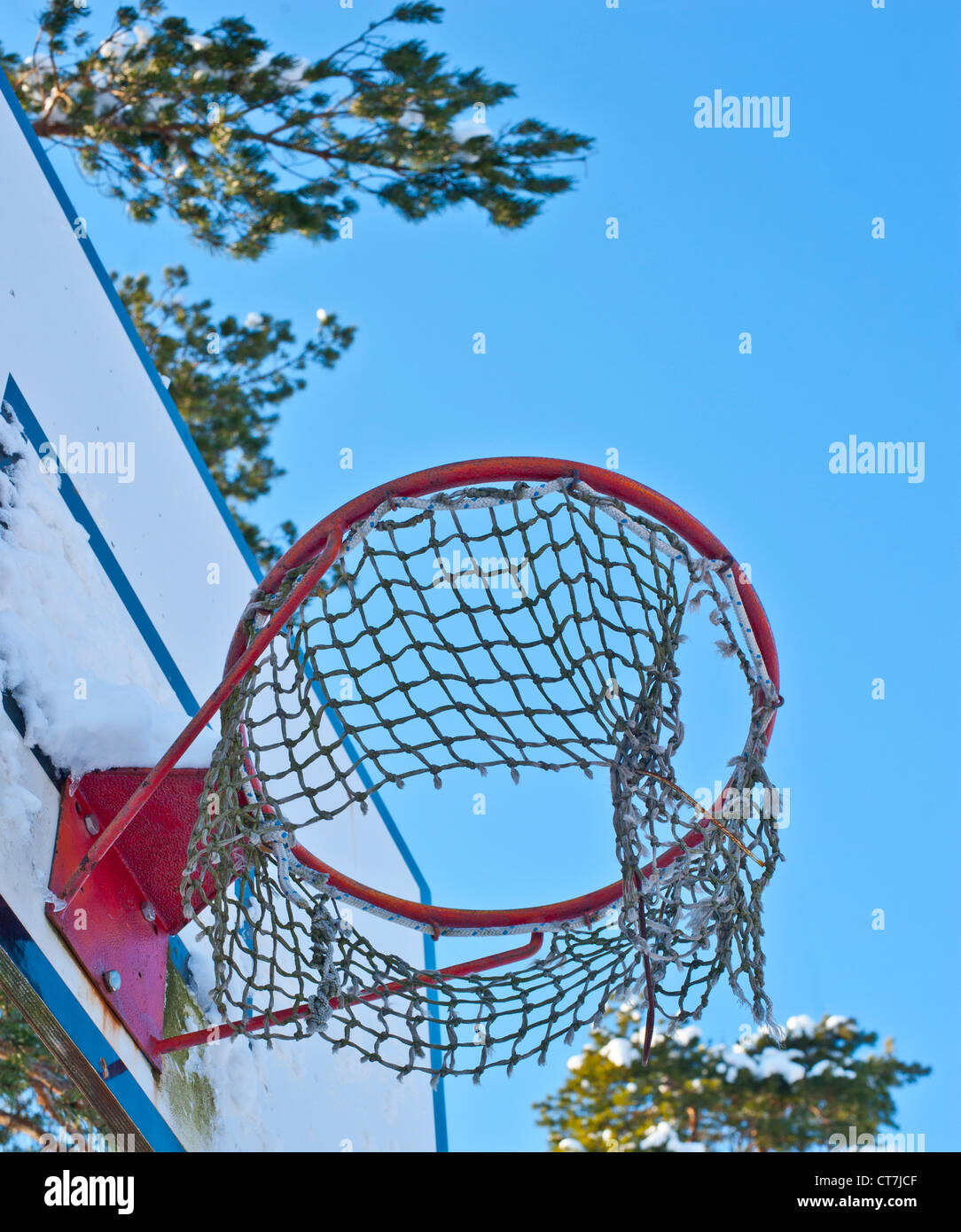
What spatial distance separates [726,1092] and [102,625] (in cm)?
746

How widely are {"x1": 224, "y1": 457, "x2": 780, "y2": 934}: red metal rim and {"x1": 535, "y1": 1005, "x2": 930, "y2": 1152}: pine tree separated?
6.54 meters

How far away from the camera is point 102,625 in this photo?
2533 millimetres

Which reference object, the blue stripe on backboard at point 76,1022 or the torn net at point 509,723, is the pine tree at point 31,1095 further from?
the torn net at point 509,723

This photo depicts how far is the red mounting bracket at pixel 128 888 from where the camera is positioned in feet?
7.17

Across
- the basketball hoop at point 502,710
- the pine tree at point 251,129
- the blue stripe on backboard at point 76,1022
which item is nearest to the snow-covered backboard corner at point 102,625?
the blue stripe on backboard at point 76,1022

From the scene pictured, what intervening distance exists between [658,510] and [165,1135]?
1424mm

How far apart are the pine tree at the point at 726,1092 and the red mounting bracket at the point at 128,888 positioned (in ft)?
22.1

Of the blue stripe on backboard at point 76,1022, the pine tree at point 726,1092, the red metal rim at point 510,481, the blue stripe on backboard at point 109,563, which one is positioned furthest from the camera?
the pine tree at point 726,1092

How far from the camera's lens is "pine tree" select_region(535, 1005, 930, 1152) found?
8.59m

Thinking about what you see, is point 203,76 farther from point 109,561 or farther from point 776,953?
point 776,953

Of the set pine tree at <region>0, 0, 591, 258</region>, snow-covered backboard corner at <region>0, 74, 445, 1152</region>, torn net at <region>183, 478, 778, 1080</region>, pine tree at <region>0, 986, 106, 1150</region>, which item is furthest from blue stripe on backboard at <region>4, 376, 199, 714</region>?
pine tree at <region>0, 0, 591, 258</region>

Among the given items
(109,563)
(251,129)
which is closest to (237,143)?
(251,129)

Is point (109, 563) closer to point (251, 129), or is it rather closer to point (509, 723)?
point (509, 723)
